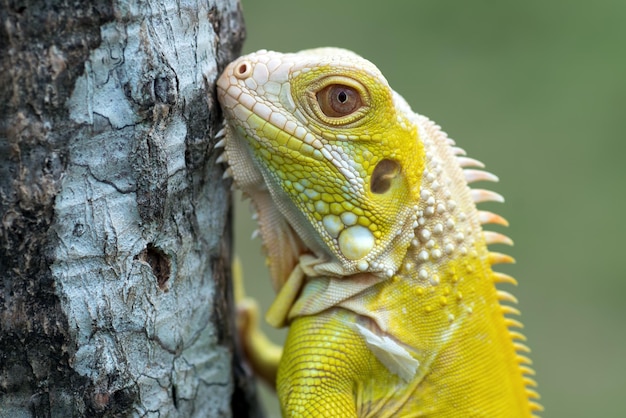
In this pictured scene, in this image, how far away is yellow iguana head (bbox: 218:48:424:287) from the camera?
2.89 metres

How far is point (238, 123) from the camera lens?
290cm

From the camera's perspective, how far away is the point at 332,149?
2924mm

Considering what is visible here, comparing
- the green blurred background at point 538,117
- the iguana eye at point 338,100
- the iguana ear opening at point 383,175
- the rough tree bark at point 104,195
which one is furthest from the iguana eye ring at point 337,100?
the green blurred background at point 538,117

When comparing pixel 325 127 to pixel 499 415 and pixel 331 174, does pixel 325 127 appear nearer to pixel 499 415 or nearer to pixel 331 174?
pixel 331 174

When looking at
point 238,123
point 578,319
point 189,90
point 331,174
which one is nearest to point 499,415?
point 331,174

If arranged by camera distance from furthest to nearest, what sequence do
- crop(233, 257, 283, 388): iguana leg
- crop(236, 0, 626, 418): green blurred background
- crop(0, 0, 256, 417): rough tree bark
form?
crop(236, 0, 626, 418): green blurred background < crop(233, 257, 283, 388): iguana leg < crop(0, 0, 256, 417): rough tree bark

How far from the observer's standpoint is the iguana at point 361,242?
2910 millimetres

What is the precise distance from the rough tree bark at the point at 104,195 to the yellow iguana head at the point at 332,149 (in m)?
0.15

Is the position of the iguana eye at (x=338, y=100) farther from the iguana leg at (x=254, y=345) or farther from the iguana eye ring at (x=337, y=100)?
the iguana leg at (x=254, y=345)

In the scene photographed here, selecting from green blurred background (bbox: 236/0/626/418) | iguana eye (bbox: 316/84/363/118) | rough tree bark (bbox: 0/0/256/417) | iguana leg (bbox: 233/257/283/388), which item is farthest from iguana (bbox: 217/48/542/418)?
green blurred background (bbox: 236/0/626/418)

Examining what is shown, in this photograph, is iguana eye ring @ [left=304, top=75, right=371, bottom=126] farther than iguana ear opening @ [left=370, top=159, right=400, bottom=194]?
No

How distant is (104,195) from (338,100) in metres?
0.97

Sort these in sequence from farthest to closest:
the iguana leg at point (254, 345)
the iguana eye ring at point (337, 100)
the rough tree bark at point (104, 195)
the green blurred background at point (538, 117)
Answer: the green blurred background at point (538, 117) → the iguana leg at point (254, 345) → the iguana eye ring at point (337, 100) → the rough tree bark at point (104, 195)

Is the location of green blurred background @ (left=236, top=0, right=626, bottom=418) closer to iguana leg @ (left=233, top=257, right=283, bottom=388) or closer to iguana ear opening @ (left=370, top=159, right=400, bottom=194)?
iguana leg @ (left=233, top=257, right=283, bottom=388)
